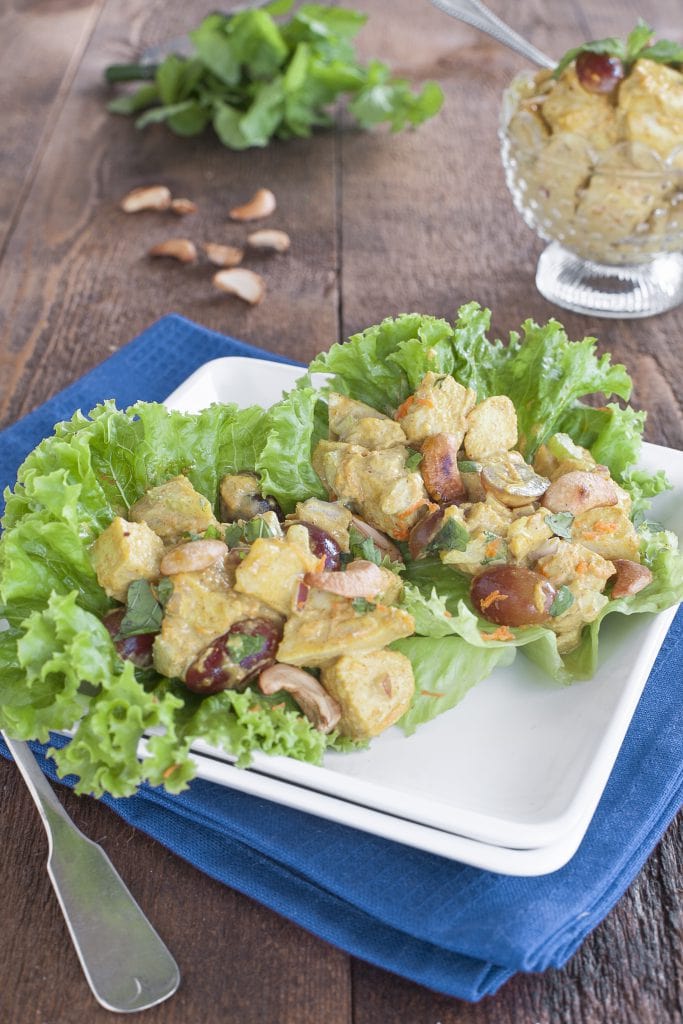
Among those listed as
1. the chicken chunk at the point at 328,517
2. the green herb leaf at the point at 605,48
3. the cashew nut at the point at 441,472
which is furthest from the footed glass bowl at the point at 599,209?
the chicken chunk at the point at 328,517

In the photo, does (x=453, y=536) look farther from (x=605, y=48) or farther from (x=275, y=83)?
(x=275, y=83)

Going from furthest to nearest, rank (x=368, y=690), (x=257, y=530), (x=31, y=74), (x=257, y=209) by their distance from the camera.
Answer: (x=31, y=74) → (x=257, y=209) → (x=257, y=530) → (x=368, y=690)

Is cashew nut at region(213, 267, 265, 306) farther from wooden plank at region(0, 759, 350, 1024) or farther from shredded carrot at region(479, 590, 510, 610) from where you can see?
wooden plank at region(0, 759, 350, 1024)

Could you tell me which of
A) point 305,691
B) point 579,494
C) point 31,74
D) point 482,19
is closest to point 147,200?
point 482,19

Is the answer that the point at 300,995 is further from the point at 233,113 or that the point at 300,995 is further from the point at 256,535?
the point at 233,113

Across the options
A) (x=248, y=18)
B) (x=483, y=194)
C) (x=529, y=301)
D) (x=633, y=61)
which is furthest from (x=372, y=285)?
(x=248, y=18)

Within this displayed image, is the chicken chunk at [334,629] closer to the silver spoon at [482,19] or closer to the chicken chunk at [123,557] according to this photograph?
the chicken chunk at [123,557]
